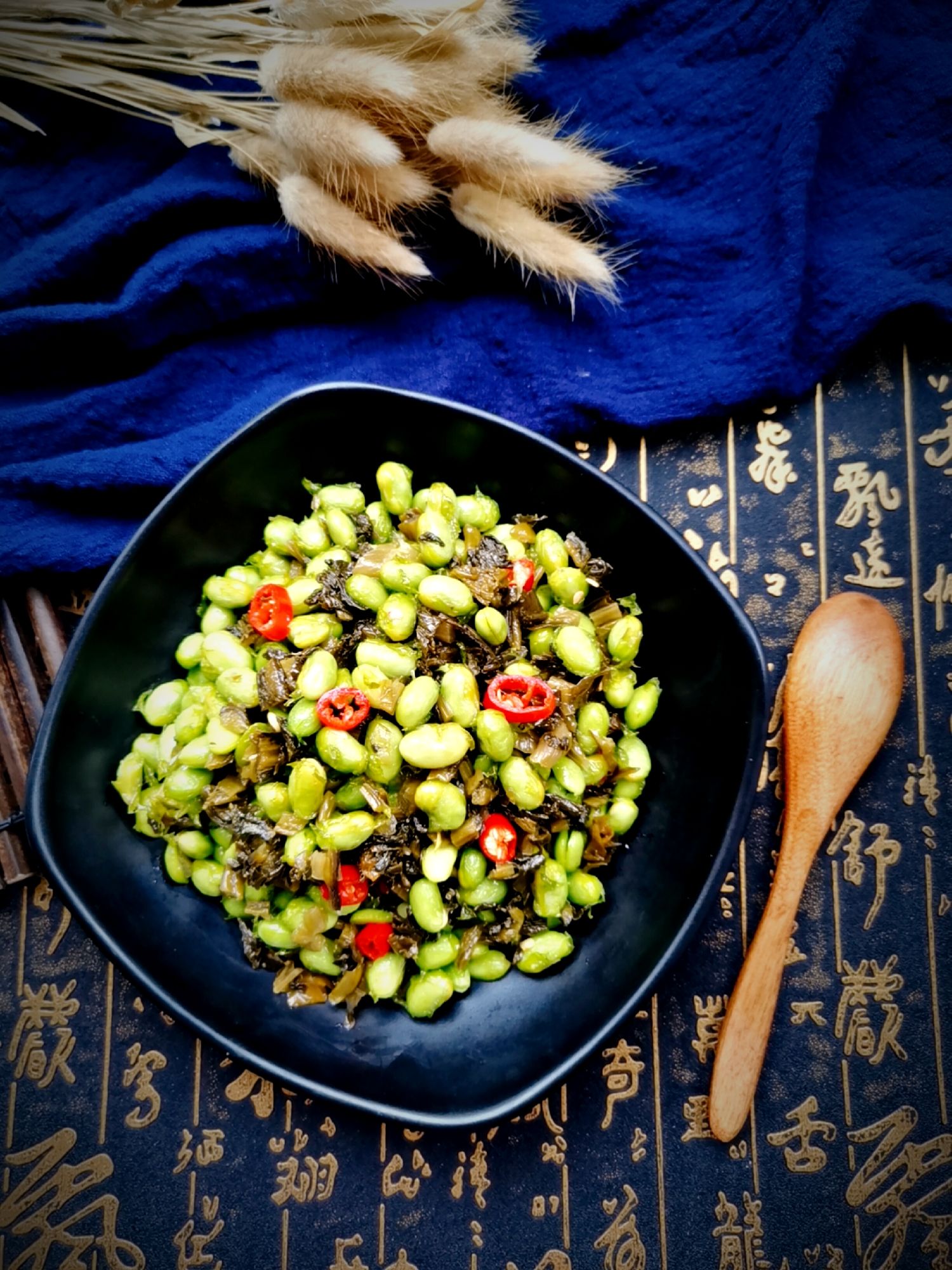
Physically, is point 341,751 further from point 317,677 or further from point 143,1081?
point 143,1081

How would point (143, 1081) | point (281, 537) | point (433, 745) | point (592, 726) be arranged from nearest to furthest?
point (433, 745) → point (592, 726) → point (281, 537) → point (143, 1081)

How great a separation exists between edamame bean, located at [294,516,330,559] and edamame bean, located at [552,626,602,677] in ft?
1.15

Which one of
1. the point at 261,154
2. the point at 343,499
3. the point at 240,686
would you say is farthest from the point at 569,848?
the point at 261,154

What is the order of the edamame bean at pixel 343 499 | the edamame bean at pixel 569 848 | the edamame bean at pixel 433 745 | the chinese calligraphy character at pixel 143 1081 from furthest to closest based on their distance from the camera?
the chinese calligraphy character at pixel 143 1081 < the edamame bean at pixel 343 499 < the edamame bean at pixel 569 848 < the edamame bean at pixel 433 745

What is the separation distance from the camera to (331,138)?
1053mm

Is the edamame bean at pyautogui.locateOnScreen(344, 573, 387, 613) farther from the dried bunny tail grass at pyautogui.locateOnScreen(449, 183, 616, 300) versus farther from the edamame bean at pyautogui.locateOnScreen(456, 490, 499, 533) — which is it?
the dried bunny tail grass at pyautogui.locateOnScreen(449, 183, 616, 300)

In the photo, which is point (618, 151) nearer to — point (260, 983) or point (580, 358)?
point (580, 358)

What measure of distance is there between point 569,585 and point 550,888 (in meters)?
0.39

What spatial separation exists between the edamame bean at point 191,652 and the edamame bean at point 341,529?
236 mm

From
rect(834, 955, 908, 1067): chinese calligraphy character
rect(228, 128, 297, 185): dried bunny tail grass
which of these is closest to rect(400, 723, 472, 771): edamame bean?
rect(834, 955, 908, 1067): chinese calligraphy character

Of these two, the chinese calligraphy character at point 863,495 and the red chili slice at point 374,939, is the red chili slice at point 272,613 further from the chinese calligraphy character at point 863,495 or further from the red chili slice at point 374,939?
the chinese calligraphy character at point 863,495

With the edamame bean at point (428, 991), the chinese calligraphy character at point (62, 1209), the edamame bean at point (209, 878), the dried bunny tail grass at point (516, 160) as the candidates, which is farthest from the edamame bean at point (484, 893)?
the dried bunny tail grass at point (516, 160)

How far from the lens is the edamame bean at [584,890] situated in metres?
1.01

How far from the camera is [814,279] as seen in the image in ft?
3.95
